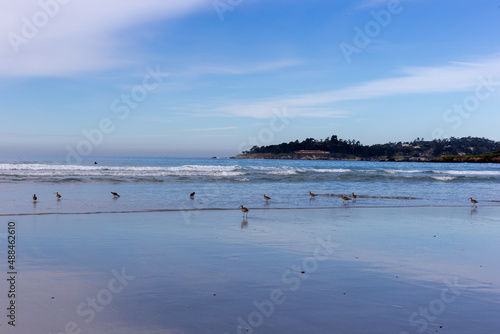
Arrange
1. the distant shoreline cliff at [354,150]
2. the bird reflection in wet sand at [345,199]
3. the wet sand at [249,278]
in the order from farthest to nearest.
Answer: the distant shoreline cliff at [354,150]
the bird reflection in wet sand at [345,199]
the wet sand at [249,278]

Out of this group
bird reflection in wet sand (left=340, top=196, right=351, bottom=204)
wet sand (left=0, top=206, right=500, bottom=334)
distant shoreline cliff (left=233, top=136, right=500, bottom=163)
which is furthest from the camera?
distant shoreline cliff (left=233, top=136, right=500, bottom=163)

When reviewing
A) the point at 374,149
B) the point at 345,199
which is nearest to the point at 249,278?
the point at 345,199

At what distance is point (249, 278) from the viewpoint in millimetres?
6152

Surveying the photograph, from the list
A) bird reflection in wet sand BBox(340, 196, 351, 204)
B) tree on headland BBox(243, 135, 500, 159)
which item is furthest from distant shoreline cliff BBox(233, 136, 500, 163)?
bird reflection in wet sand BBox(340, 196, 351, 204)

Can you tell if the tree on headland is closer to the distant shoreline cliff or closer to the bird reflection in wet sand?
the distant shoreline cliff

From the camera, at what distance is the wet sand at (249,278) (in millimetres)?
4586

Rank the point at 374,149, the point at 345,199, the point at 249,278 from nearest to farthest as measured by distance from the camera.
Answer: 1. the point at 249,278
2. the point at 345,199
3. the point at 374,149

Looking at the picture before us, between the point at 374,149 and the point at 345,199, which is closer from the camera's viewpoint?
the point at 345,199

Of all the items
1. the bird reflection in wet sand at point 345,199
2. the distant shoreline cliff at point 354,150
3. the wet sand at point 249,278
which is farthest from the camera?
the distant shoreline cliff at point 354,150

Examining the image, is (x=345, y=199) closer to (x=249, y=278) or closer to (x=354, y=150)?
(x=249, y=278)

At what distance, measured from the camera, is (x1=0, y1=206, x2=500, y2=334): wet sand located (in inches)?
181

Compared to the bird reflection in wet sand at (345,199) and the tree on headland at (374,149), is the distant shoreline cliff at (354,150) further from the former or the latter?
the bird reflection in wet sand at (345,199)

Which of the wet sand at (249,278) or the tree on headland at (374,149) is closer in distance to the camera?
the wet sand at (249,278)

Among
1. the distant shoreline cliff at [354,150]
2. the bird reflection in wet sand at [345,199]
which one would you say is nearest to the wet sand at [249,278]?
the bird reflection in wet sand at [345,199]
